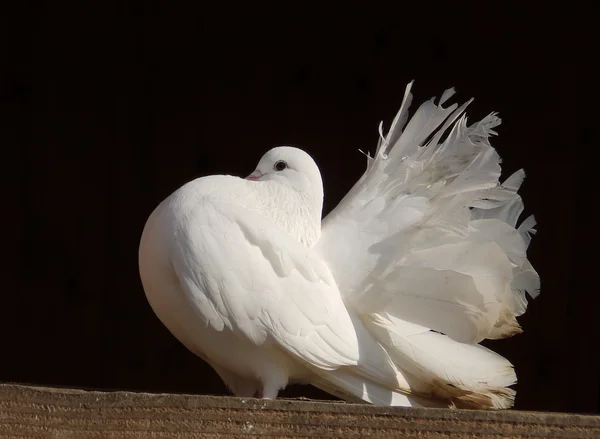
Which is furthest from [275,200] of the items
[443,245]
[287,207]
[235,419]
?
[235,419]

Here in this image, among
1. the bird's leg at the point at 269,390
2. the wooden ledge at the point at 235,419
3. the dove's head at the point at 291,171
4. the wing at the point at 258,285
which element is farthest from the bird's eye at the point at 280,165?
the wooden ledge at the point at 235,419

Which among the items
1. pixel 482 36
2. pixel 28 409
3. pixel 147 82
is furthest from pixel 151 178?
pixel 28 409

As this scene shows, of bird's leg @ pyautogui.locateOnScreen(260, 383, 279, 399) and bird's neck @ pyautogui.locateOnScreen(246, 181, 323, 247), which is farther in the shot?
bird's neck @ pyautogui.locateOnScreen(246, 181, 323, 247)

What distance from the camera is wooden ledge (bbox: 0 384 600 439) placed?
1.39 meters

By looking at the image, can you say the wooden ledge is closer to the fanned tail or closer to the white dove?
the white dove

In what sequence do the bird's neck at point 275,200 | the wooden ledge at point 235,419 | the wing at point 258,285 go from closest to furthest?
the wooden ledge at point 235,419, the wing at point 258,285, the bird's neck at point 275,200

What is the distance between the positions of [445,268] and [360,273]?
161 mm

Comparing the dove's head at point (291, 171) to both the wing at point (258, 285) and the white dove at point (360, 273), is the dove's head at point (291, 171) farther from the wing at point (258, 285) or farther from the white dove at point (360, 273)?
the wing at point (258, 285)

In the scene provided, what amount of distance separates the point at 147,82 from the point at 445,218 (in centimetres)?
139

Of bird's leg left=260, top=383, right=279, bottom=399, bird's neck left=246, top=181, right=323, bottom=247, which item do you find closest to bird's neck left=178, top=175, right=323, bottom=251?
bird's neck left=246, top=181, right=323, bottom=247

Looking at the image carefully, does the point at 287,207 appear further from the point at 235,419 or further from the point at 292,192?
the point at 235,419

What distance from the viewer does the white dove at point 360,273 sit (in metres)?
1.84

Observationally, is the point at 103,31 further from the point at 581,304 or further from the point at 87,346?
the point at 581,304

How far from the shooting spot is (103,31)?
3113 mm
